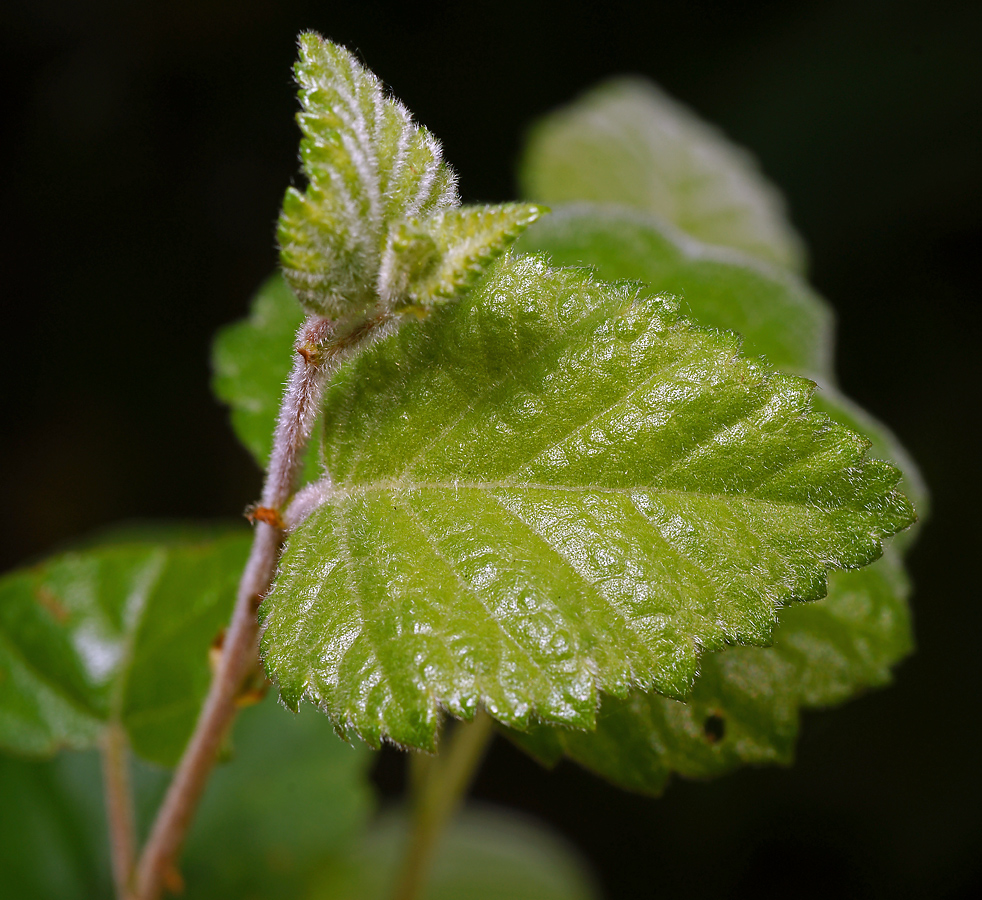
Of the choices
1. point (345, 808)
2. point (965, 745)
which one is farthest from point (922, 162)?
point (345, 808)

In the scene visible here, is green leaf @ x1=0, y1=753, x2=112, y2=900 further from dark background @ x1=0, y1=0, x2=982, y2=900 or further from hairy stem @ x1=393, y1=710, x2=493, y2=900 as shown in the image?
dark background @ x1=0, y1=0, x2=982, y2=900

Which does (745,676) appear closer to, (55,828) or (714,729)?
(714,729)

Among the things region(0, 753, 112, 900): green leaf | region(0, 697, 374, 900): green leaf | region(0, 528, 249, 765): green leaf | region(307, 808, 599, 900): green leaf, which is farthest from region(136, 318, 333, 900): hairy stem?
region(307, 808, 599, 900): green leaf

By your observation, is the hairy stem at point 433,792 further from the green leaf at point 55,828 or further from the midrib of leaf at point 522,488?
the midrib of leaf at point 522,488

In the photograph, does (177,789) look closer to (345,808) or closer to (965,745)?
(345,808)

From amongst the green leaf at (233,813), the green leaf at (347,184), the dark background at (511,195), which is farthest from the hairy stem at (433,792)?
the dark background at (511,195)

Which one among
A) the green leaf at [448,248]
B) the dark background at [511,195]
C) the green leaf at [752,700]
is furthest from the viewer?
the dark background at [511,195]
